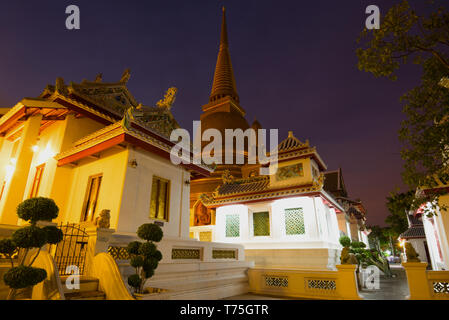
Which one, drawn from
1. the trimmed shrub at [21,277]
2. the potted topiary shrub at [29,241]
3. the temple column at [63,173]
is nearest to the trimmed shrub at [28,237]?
the potted topiary shrub at [29,241]

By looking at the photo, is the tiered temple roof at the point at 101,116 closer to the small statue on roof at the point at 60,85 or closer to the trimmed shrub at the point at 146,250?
the small statue on roof at the point at 60,85

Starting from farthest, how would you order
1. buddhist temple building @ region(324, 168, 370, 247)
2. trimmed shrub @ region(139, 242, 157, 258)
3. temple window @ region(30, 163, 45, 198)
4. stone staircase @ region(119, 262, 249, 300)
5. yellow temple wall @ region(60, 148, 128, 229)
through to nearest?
buddhist temple building @ region(324, 168, 370, 247) → temple window @ region(30, 163, 45, 198) → yellow temple wall @ region(60, 148, 128, 229) → stone staircase @ region(119, 262, 249, 300) → trimmed shrub @ region(139, 242, 157, 258)

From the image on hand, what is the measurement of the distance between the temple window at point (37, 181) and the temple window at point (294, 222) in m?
12.8

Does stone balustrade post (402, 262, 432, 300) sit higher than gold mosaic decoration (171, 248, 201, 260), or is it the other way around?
gold mosaic decoration (171, 248, 201, 260)

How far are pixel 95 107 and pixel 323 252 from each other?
1360cm

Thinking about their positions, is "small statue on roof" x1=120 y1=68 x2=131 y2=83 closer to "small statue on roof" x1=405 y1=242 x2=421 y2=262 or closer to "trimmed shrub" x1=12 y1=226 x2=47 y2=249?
"trimmed shrub" x1=12 y1=226 x2=47 y2=249

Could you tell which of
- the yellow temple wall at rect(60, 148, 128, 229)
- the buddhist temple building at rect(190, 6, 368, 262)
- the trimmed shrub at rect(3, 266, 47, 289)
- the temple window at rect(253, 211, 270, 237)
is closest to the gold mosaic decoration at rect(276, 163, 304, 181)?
the buddhist temple building at rect(190, 6, 368, 262)

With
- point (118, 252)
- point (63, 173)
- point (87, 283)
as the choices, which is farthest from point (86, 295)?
point (63, 173)

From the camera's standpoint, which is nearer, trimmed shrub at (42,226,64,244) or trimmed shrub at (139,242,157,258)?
trimmed shrub at (42,226,64,244)

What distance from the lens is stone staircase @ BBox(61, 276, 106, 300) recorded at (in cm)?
506

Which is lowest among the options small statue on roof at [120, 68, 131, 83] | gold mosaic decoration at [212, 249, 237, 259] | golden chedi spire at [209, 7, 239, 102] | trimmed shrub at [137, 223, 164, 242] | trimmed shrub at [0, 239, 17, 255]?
gold mosaic decoration at [212, 249, 237, 259]

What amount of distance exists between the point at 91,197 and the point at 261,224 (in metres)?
9.45

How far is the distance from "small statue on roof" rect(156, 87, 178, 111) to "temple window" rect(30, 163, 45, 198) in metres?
6.49
